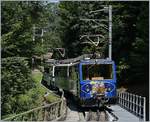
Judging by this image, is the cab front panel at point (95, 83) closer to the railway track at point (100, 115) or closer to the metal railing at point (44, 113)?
the railway track at point (100, 115)

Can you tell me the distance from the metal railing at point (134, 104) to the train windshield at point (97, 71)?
1.58 m

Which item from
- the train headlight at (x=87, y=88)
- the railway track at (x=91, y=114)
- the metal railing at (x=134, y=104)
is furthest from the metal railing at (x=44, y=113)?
the metal railing at (x=134, y=104)

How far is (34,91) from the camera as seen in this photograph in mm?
28031

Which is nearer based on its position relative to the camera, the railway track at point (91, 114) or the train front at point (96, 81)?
the railway track at point (91, 114)

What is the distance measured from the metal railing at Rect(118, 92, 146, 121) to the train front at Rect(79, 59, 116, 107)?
98 centimetres

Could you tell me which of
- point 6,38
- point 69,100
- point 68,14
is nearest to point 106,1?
point 68,14

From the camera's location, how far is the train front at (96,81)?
27531 millimetres

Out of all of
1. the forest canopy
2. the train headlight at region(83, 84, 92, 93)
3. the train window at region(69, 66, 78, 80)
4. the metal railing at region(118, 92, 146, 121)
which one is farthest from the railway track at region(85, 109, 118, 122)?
the forest canopy

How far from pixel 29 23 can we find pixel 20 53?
5.78 feet

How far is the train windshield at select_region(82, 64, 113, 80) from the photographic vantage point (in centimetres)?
2759

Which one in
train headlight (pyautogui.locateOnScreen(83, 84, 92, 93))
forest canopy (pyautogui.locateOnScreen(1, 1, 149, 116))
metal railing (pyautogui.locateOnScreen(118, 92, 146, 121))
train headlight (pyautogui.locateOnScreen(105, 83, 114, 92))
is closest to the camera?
metal railing (pyautogui.locateOnScreen(118, 92, 146, 121))

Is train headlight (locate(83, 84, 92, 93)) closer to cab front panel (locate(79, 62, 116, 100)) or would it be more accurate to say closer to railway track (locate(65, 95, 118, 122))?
cab front panel (locate(79, 62, 116, 100))

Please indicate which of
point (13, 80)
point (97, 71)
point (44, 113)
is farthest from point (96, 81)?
point (44, 113)

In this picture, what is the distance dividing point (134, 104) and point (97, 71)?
3938mm
